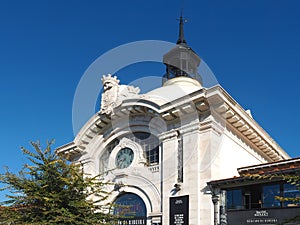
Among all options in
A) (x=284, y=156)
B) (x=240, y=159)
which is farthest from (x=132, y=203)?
(x=284, y=156)

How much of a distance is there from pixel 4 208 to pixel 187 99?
10.9 meters

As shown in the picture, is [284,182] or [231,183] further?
[231,183]

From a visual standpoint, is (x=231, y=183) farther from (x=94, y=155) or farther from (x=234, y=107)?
(x=94, y=155)

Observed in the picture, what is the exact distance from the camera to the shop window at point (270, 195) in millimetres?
18766

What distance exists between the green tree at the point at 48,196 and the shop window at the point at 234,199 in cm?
626

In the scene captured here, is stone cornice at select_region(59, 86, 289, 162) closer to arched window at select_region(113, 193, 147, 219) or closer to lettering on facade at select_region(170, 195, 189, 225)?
lettering on facade at select_region(170, 195, 189, 225)

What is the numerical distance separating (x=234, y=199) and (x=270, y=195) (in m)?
1.95

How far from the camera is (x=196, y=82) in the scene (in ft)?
103

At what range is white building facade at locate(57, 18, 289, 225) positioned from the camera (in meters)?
21.8

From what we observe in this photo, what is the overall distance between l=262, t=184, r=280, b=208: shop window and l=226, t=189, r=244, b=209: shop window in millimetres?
1241

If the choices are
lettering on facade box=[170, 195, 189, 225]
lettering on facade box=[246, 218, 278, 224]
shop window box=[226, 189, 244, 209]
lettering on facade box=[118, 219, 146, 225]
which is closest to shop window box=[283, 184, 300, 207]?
lettering on facade box=[246, 218, 278, 224]

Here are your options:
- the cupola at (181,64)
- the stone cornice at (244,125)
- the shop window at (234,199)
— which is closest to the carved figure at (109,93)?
the cupola at (181,64)

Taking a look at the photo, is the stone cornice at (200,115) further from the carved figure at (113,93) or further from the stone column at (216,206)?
the stone column at (216,206)

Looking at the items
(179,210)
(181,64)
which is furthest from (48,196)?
(181,64)
